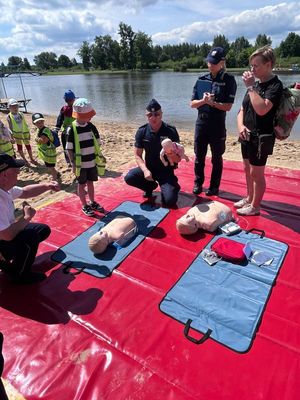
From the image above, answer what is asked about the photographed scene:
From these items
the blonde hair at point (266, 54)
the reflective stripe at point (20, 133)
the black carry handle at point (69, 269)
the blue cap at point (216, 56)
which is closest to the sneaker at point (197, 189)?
the blue cap at point (216, 56)

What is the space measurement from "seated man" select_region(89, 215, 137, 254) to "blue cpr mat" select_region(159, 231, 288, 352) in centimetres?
94

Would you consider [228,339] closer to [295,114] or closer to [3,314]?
[3,314]

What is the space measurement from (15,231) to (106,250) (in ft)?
3.68

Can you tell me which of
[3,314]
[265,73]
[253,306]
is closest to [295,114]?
[265,73]

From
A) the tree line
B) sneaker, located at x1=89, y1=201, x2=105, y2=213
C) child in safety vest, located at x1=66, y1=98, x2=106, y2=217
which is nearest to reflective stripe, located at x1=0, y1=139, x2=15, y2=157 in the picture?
child in safety vest, located at x1=66, y1=98, x2=106, y2=217

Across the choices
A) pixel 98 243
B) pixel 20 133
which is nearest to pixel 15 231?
pixel 98 243

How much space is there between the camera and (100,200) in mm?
5004

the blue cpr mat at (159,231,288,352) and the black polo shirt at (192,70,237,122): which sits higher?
the black polo shirt at (192,70,237,122)

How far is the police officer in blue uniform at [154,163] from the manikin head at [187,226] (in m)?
0.78

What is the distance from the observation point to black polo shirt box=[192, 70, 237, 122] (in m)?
4.30

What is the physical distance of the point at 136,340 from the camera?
2.47 m

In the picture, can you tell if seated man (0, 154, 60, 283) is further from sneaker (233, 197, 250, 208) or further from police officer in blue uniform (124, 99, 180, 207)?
sneaker (233, 197, 250, 208)

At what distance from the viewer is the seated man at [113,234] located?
351 centimetres

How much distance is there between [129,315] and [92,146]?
263 cm
